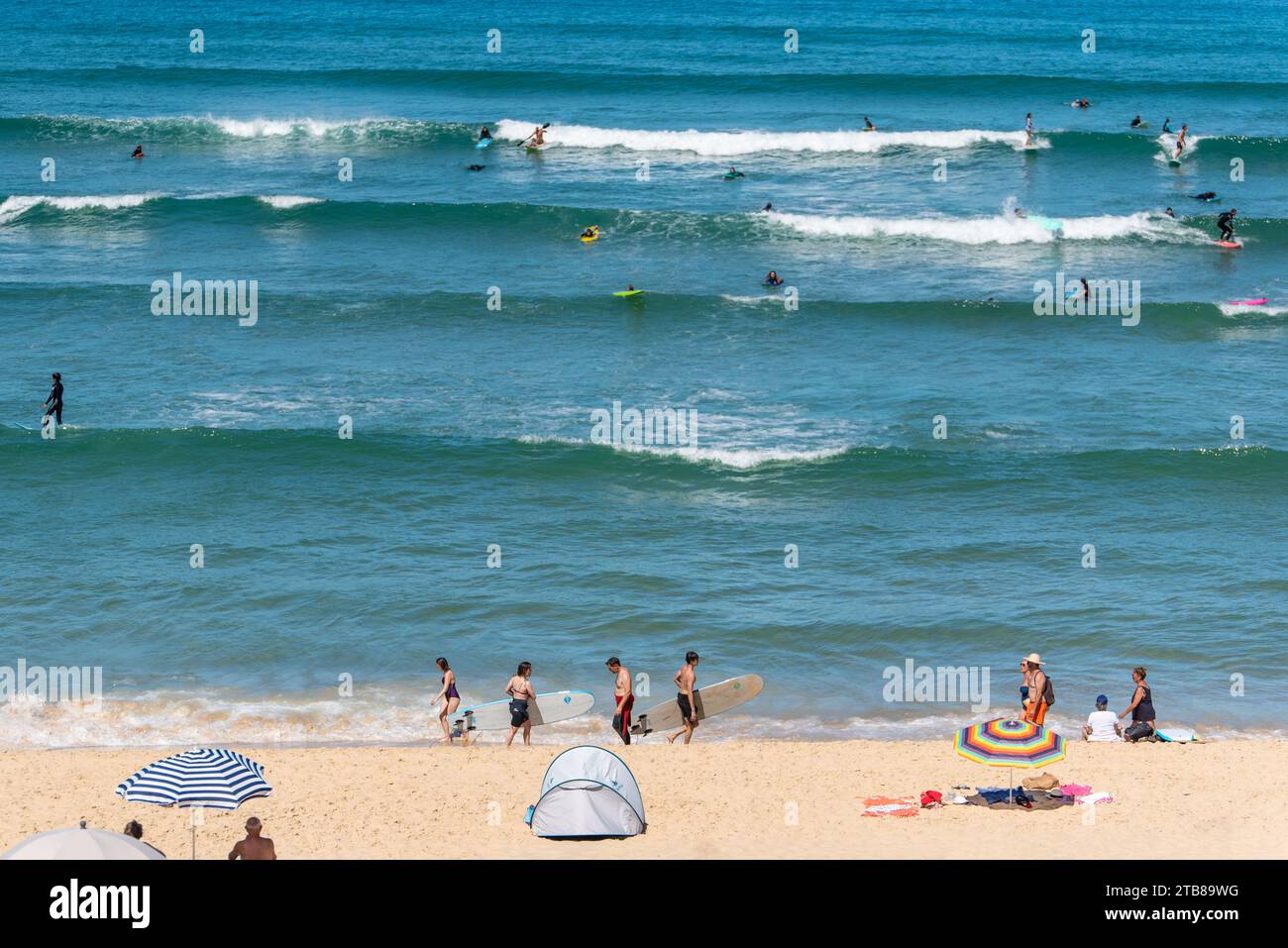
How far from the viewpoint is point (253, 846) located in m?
12.2

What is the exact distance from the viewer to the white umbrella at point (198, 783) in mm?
12781

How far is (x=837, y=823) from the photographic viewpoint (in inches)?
555

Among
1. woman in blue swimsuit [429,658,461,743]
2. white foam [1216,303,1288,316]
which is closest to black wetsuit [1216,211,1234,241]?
white foam [1216,303,1288,316]

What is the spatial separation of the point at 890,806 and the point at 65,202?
112 ft

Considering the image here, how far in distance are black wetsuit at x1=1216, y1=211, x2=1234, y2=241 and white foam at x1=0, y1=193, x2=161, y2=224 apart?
28844mm

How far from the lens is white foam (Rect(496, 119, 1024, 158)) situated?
154ft

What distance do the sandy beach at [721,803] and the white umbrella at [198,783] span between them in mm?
797

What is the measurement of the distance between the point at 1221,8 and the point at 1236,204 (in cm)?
4024

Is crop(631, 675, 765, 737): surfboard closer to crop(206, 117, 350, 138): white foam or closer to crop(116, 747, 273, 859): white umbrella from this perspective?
crop(116, 747, 273, 859): white umbrella

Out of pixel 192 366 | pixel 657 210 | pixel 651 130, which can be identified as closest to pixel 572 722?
pixel 192 366

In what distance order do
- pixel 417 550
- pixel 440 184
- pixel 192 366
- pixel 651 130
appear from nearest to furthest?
pixel 417 550 → pixel 192 366 → pixel 440 184 → pixel 651 130

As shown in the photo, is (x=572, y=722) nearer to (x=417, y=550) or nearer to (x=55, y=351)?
(x=417, y=550)

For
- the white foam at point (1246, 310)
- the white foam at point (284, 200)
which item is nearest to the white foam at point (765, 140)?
the white foam at point (284, 200)

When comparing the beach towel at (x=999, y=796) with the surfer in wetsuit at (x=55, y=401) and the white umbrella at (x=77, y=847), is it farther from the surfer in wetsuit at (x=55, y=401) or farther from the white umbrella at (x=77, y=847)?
the surfer in wetsuit at (x=55, y=401)
